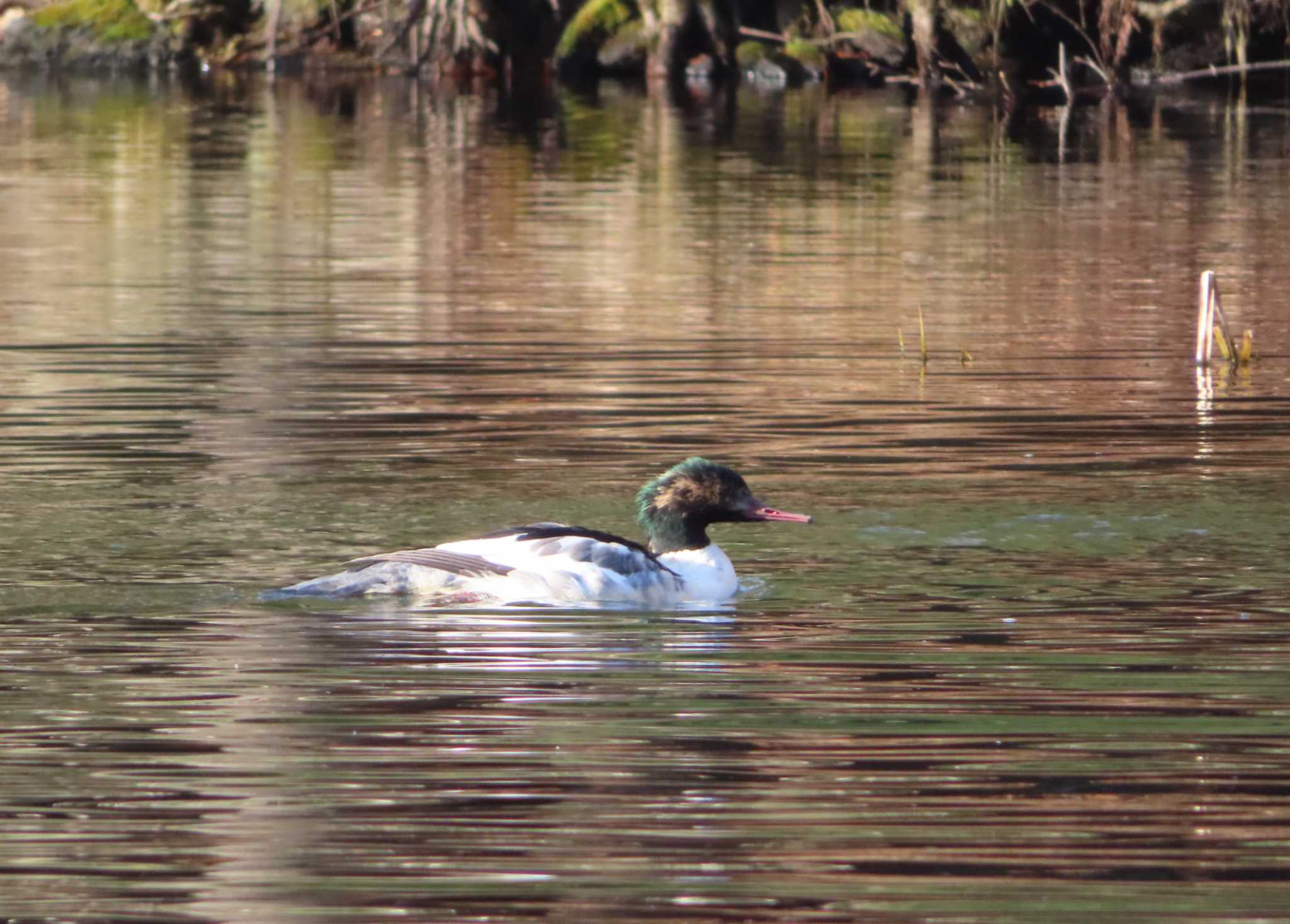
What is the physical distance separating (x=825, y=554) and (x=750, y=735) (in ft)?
10.6

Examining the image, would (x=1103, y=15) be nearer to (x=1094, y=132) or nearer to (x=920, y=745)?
(x=1094, y=132)

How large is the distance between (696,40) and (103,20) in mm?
14806

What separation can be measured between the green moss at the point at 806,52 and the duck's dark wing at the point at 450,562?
44.7m

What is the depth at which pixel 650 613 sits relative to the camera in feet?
31.8

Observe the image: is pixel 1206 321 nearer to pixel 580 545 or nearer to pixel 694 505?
pixel 694 505

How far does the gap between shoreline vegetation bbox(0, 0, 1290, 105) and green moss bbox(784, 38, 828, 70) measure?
4 cm

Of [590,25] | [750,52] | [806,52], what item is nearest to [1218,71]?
[806,52]

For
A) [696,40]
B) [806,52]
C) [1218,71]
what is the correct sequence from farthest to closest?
[696,40] < [806,52] < [1218,71]

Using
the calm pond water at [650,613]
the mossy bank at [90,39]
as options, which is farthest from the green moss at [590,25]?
the calm pond water at [650,613]

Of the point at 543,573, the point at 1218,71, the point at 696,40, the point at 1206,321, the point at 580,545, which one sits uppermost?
the point at 696,40

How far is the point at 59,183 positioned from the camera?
3098 cm

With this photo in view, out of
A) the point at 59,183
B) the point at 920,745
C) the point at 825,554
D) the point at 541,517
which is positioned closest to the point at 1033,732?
the point at 920,745

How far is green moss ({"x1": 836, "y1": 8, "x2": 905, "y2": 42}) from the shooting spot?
171 feet

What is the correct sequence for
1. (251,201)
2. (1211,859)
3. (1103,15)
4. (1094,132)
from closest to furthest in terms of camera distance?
(1211,859), (251,201), (1094,132), (1103,15)
